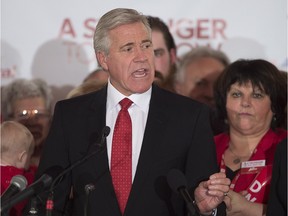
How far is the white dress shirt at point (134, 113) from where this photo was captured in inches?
144

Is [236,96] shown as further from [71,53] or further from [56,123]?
[71,53]

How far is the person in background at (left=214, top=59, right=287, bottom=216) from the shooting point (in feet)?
14.3

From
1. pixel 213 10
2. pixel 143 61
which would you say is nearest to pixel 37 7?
pixel 213 10

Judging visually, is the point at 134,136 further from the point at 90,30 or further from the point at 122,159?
the point at 90,30

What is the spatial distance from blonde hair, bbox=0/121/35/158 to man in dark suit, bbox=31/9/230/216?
0.70 metres

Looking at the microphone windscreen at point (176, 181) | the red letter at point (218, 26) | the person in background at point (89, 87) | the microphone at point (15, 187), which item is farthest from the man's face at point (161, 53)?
the microphone at point (15, 187)

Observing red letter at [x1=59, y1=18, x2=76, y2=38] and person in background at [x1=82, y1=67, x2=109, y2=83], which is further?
red letter at [x1=59, y1=18, x2=76, y2=38]

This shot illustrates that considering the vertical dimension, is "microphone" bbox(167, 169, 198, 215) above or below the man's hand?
above

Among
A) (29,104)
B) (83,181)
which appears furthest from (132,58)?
(29,104)

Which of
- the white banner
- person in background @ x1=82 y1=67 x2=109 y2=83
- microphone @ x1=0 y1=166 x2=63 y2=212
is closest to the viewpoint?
microphone @ x1=0 y1=166 x2=63 y2=212

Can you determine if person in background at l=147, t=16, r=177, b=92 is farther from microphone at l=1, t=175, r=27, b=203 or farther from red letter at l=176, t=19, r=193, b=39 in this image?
microphone at l=1, t=175, r=27, b=203

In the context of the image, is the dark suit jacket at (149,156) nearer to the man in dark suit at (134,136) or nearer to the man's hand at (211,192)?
the man in dark suit at (134,136)

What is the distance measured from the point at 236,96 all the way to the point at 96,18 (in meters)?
1.82

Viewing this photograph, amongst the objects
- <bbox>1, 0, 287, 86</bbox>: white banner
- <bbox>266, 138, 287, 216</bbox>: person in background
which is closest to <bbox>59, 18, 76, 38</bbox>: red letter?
<bbox>1, 0, 287, 86</bbox>: white banner
